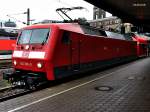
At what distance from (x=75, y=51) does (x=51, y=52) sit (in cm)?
243

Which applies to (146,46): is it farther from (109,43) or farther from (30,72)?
(30,72)

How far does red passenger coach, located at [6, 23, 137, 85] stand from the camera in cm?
1396

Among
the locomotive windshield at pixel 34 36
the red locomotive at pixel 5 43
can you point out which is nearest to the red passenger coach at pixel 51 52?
the locomotive windshield at pixel 34 36

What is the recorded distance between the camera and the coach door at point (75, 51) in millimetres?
15797

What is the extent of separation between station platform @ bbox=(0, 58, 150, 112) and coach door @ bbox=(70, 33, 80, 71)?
3.80 feet

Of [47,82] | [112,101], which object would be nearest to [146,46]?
[47,82]

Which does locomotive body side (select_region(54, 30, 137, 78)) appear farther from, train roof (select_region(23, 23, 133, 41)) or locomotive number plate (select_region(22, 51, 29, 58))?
locomotive number plate (select_region(22, 51, 29, 58))

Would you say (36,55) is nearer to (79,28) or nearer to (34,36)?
(34,36)

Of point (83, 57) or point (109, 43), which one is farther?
point (109, 43)

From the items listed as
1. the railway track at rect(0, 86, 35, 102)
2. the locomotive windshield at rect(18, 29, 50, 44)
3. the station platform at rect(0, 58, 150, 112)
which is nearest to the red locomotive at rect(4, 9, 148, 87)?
the locomotive windshield at rect(18, 29, 50, 44)

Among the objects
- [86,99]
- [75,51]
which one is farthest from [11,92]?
[75,51]

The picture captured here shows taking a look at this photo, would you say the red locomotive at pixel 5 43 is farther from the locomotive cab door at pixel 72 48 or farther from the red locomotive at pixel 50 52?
the locomotive cab door at pixel 72 48

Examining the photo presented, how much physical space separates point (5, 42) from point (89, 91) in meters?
23.4

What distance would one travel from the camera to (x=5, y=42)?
34.8m
